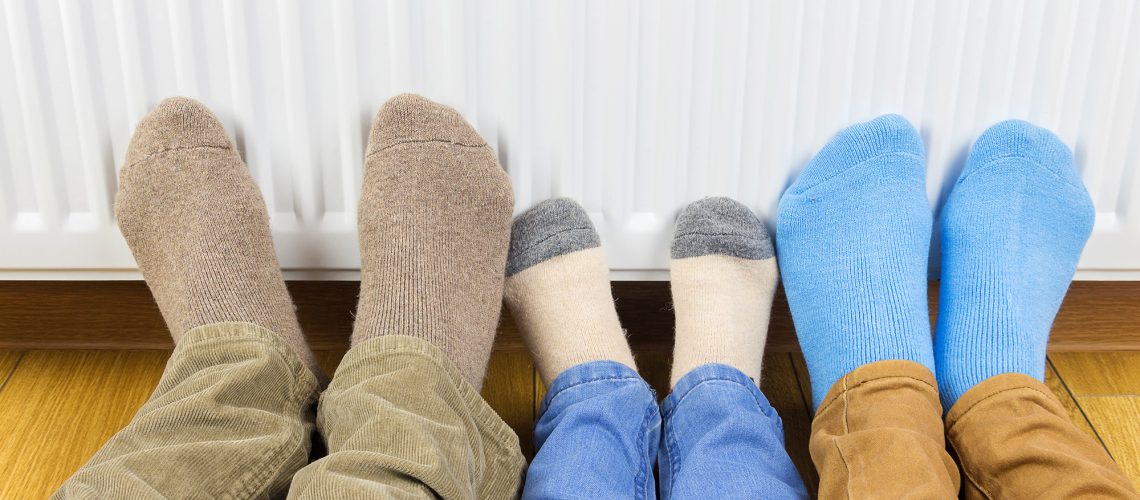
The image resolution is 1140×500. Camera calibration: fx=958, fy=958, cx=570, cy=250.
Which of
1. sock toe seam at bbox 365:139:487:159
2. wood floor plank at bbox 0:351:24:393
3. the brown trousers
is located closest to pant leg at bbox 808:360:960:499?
the brown trousers

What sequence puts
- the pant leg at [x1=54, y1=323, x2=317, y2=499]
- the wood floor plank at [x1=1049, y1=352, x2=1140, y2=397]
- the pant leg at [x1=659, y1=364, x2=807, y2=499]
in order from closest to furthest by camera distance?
the pant leg at [x1=54, y1=323, x2=317, y2=499], the pant leg at [x1=659, y1=364, x2=807, y2=499], the wood floor plank at [x1=1049, y1=352, x2=1140, y2=397]

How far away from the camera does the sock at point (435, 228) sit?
77cm

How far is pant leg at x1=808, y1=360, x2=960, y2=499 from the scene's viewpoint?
0.62m

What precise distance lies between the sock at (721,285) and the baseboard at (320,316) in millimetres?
67

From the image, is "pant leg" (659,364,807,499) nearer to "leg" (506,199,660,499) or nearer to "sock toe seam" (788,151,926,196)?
"leg" (506,199,660,499)

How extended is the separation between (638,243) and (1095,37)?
41 centimetres

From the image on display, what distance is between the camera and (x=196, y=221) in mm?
813

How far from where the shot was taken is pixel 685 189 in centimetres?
83

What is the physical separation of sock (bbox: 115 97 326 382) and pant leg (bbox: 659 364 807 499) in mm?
301

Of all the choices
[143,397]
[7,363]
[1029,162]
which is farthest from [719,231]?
[7,363]

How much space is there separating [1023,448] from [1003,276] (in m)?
0.22

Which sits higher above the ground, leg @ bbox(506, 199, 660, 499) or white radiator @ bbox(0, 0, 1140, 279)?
white radiator @ bbox(0, 0, 1140, 279)

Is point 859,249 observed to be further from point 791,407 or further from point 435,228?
point 435,228

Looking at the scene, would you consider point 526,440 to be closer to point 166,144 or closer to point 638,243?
point 638,243
